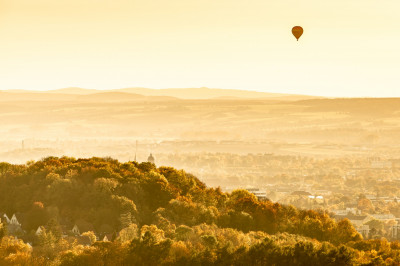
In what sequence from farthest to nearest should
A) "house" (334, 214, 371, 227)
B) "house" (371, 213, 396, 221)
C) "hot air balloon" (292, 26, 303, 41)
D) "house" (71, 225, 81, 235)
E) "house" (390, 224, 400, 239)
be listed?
"house" (371, 213, 396, 221) → "house" (334, 214, 371, 227) → "house" (390, 224, 400, 239) → "hot air balloon" (292, 26, 303, 41) → "house" (71, 225, 81, 235)

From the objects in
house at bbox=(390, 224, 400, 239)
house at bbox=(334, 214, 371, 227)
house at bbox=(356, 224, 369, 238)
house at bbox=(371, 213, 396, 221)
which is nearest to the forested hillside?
Answer: house at bbox=(356, 224, 369, 238)

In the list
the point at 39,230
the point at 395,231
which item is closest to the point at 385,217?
the point at 395,231

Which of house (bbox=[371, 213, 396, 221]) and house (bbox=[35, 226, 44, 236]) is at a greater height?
house (bbox=[35, 226, 44, 236])

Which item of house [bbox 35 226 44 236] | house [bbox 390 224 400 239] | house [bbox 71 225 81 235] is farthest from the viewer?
house [bbox 390 224 400 239]

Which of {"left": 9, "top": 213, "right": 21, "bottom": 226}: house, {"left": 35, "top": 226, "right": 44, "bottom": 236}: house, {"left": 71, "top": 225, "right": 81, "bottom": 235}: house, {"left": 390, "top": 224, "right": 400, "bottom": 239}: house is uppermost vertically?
{"left": 35, "top": 226, "right": 44, "bottom": 236}: house

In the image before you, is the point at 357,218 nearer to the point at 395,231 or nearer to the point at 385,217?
the point at 385,217

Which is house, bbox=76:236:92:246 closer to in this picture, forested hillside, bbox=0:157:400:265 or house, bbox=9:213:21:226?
forested hillside, bbox=0:157:400:265

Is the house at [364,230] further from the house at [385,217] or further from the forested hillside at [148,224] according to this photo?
the forested hillside at [148,224]

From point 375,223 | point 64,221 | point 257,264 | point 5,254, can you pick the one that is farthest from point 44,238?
point 375,223

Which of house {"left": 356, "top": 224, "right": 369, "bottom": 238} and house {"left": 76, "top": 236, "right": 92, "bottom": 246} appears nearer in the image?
house {"left": 76, "top": 236, "right": 92, "bottom": 246}
